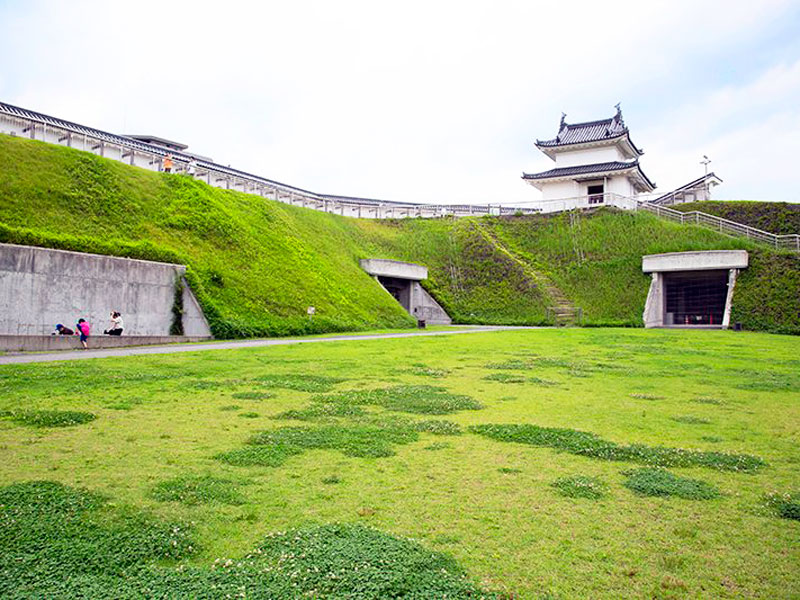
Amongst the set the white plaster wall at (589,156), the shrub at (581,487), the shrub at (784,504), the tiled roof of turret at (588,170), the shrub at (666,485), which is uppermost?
the white plaster wall at (589,156)

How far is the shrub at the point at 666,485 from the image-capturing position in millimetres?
4785

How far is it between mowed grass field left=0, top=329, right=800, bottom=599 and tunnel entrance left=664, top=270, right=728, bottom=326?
27.0 meters

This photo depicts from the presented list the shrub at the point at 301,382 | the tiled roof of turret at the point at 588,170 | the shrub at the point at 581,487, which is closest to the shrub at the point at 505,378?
the shrub at the point at 301,382

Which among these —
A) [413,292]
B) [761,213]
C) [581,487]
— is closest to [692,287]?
[761,213]

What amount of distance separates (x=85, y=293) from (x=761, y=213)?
4202 cm

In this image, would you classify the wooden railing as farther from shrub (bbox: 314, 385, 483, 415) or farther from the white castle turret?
shrub (bbox: 314, 385, 483, 415)

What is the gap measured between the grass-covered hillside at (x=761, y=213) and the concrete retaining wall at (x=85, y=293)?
37.5 m

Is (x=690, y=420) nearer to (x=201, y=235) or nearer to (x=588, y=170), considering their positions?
(x=201, y=235)

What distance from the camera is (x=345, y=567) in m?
3.46

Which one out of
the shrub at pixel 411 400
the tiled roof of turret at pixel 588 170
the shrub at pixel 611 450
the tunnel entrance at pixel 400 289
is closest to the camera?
the shrub at pixel 611 450

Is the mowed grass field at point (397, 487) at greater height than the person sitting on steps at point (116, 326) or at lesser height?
lesser

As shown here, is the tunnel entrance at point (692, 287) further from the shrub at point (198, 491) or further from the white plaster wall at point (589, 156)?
the shrub at point (198, 491)

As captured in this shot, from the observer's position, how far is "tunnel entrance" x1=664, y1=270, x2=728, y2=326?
34.5 m

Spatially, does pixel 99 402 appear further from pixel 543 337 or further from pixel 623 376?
pixel 543 337
